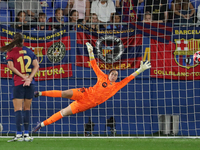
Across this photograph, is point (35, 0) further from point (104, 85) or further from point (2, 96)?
point (104, 85)

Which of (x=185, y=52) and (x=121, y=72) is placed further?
(x=121, y=72)

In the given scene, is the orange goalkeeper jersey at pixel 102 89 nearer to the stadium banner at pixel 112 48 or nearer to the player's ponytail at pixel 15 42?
the stadium banner at pixel 112 48

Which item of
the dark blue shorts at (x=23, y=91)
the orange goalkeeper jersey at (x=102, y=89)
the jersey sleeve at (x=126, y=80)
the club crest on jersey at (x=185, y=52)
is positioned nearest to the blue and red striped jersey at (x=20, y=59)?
the dark blue shorts at (x=23, y=91)

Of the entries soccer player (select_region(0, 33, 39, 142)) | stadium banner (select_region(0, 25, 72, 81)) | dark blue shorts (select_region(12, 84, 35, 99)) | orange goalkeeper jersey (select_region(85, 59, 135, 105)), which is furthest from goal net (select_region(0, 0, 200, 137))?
dark blue shorts (select_region(12, 84, 35, 99))

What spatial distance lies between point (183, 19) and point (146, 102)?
2.16m

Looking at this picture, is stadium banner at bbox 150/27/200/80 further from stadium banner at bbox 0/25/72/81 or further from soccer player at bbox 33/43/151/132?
stadium banner at bbox 0/25/72/81

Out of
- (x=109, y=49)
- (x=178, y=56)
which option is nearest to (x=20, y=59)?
(x=109, y=49)

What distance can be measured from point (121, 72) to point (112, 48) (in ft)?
2.00

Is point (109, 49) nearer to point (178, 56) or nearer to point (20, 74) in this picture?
point (178, 56)

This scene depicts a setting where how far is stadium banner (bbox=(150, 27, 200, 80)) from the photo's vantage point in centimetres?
797

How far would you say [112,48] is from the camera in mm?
8062

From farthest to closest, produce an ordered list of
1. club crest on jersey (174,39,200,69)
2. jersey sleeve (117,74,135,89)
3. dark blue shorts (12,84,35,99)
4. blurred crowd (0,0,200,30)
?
blurred crowd (0,0,200,30)
club crest on jersey (174,39,200,69)
jersey sleeve (117,74,135,89)
dark blue shorts (12,84,35,99)

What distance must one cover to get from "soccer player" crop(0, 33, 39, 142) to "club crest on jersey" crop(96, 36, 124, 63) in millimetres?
2356

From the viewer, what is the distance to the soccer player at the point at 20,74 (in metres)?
5.77
